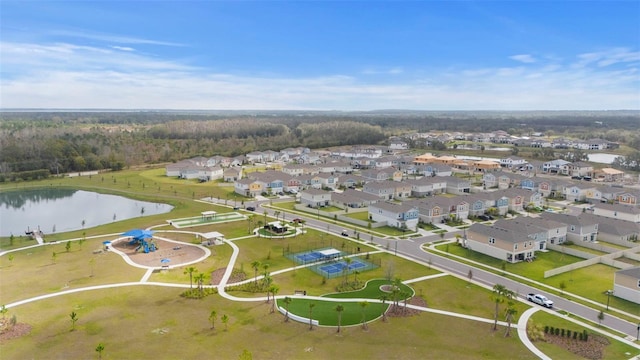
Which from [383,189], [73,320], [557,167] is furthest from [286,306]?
[557,167]

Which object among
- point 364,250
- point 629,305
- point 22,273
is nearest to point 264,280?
point 364,250

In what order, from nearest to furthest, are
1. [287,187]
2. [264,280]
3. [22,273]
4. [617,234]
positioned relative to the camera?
[264,280] → [22,273] → [617,234] → [287,187]

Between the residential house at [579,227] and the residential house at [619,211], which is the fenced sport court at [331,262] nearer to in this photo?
the residential house at [579,227]

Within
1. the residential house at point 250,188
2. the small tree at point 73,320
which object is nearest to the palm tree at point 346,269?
the small tree at point 73,320

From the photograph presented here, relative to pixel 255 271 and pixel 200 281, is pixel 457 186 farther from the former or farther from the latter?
pixel 200 281

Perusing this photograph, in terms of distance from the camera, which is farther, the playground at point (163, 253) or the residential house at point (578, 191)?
the residential house at point (578, 191)

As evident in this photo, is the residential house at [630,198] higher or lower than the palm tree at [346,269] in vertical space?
higher

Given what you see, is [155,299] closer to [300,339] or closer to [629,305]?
[300,339]
